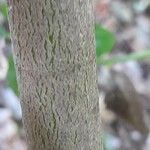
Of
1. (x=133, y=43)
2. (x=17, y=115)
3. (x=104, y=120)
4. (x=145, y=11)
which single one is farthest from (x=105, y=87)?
(x=145, y=11)

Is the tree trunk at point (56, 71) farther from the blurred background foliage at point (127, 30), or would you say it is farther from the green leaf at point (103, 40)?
the blurred background foliage at point (127, 30)

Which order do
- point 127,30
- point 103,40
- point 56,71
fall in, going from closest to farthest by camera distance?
point 56,71
point 103,40
point 127,30

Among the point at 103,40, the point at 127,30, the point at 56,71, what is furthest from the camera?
the point at 127,30

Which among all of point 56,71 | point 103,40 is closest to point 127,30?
point 103,40

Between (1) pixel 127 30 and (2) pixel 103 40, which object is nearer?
(2) pixel 103 40

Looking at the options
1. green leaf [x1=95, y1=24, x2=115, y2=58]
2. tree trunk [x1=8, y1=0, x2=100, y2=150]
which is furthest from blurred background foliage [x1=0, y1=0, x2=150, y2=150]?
tree trunk [x1=8, y1=0, x2=100, y2=150]

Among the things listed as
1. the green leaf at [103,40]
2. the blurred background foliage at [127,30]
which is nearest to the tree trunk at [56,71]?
the green leaf at [103,40]

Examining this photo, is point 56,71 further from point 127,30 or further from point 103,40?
point 127,30

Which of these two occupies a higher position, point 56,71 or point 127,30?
point 56,71

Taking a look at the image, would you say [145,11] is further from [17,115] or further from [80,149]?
[80,149]
